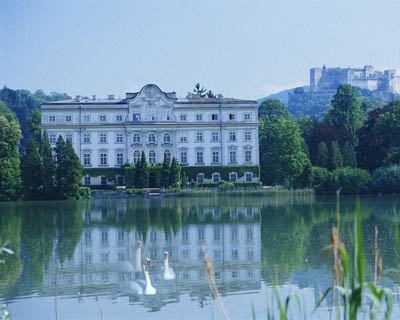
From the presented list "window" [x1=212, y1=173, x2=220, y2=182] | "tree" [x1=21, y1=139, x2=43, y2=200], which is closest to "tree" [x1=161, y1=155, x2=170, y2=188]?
"window" [x1=212, y1=173, x2=220, y2=182]

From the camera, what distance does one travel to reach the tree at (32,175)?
137 ft

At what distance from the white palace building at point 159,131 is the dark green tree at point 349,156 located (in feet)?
20.1

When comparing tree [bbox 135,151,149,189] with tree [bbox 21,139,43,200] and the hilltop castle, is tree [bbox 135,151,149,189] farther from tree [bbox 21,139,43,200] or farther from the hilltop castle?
the hilltop castle

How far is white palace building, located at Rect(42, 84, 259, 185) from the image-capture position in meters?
49.8

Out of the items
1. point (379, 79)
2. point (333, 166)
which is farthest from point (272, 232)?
point (379, 79)

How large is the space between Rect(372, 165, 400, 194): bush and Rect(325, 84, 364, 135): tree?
1500 centimetres

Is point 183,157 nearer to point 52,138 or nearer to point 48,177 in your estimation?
point 52,138

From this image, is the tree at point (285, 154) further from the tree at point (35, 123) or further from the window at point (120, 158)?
the tree at point (35, 123)

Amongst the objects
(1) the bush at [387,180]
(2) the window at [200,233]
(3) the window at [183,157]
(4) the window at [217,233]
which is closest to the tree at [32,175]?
(3) the window at [183,157]

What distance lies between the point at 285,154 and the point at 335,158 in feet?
9.75

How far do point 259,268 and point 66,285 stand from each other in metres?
3.16

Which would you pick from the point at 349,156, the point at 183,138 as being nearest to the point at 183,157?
the point at 183,138

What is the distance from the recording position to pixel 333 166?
46.4 meters

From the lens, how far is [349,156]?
4644cm
